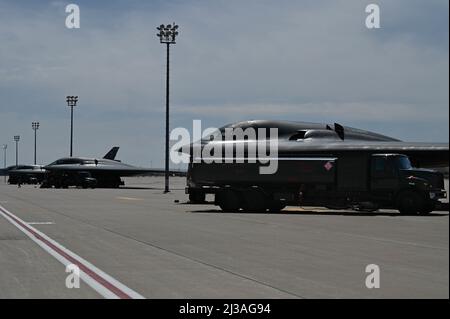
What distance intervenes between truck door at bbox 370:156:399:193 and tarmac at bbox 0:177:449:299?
15.0ft

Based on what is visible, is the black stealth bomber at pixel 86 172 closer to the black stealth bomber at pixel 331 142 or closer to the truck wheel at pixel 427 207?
the black stealth bomber at pixel 331 142

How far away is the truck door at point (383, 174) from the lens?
26797 mm

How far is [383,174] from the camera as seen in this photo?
27.0m

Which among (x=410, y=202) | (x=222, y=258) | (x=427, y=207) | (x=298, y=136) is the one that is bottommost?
A: (x=222, y=258)

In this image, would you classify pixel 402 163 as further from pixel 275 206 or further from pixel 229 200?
pixel 229 200

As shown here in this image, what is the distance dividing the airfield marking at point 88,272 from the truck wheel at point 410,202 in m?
14.9

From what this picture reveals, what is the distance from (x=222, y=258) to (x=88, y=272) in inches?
119

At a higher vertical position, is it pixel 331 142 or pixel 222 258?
pixel 331 142

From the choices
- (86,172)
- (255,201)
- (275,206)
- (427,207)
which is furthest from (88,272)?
(86,172)

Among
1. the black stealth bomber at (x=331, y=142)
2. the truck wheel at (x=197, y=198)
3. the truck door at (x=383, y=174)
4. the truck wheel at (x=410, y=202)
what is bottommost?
the truck wheel at (x=197, y=198)

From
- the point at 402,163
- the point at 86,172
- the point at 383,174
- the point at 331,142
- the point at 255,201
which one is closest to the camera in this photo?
the point at 383,174

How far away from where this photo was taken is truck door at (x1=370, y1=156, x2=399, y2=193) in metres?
26.8

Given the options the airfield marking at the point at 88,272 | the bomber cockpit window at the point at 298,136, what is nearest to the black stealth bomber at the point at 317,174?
the bomber cockpit window at the point at 298,136
